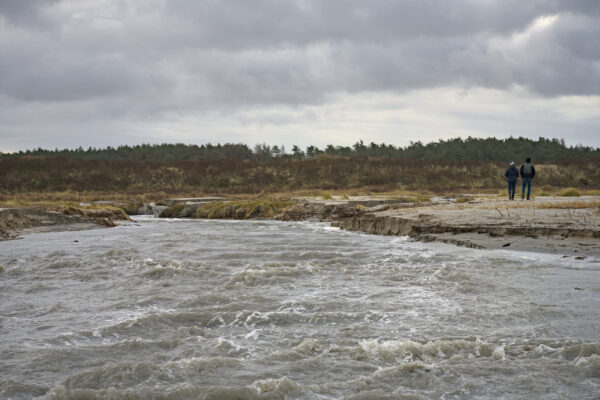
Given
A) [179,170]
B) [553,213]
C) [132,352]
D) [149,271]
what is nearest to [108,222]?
[149,271]

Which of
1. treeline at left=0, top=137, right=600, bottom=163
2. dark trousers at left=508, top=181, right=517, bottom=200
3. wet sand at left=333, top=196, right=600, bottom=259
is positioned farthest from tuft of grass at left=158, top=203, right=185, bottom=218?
treeline at left=0, top=137, right=600, bottom=163

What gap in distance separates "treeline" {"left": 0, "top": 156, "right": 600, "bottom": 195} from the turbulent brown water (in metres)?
44.4

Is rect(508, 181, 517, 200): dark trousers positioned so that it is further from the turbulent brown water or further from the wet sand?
the turbulent brown water

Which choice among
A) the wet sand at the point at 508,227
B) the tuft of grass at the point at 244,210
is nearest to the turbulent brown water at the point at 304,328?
the wet sand at the point at 508,227

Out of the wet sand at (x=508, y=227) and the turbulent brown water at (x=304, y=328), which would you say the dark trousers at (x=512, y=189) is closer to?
the wet sand at (x=508, y=227)

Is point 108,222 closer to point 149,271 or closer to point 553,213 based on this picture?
point 149,271

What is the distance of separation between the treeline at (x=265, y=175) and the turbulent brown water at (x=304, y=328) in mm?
44427

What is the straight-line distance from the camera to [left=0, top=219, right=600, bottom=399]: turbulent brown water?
4.78 metres

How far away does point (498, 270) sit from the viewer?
10.2 metres

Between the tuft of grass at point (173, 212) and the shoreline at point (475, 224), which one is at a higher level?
the shoreline at point (475, 224)

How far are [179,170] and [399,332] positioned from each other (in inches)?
2407

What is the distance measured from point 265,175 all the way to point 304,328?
183ft

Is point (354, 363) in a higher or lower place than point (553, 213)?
lower

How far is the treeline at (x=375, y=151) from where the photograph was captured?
83.8 metres
